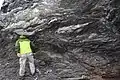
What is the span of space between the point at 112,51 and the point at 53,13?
4361 millimetres

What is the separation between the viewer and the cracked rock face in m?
14.1

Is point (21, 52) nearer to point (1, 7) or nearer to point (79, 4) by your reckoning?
point (79, 4)

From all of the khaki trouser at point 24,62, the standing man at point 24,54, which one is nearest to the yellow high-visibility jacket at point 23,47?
the standing man at point 24,54

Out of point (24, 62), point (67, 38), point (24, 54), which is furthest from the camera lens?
point (67, 38)

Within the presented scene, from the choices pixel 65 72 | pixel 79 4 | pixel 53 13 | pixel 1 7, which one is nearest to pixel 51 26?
pixel 53 13

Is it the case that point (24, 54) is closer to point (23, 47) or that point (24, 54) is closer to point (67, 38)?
point (23, 47)

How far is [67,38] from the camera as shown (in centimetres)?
1593

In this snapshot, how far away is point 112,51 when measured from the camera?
598 inches

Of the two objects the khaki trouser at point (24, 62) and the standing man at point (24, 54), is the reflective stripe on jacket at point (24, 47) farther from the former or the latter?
the khaki trouser at point (24, 62)

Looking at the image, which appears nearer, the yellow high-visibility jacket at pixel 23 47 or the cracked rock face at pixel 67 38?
the yellow high-visibility jacket at pixel 23 47

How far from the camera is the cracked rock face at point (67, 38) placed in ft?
46.3

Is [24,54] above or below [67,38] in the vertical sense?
below

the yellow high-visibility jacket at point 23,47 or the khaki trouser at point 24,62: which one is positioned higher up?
the yellow high-visibility jacket at point 23,47

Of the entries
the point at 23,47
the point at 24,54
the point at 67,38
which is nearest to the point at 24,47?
the point at 23,47
